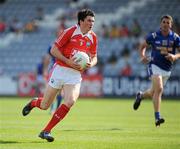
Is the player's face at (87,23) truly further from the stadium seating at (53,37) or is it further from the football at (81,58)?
the stadium seating at (53,37)

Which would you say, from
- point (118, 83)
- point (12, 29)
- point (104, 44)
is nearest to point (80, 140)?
point (118, 83)

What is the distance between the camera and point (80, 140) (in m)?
12.0

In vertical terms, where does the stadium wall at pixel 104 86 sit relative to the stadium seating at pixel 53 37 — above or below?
below

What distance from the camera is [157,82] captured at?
52.2ft

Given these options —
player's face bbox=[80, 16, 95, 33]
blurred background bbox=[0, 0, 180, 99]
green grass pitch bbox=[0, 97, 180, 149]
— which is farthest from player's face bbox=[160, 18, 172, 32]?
blurred background bbox=[0, 0, 180, 99]

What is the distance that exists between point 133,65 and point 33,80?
6155mm

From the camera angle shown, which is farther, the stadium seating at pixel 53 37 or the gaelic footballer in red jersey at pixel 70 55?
the stadium seating at pixel 53 37

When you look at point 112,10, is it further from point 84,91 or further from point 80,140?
point 80,140

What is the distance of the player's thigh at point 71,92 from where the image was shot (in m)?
11.7

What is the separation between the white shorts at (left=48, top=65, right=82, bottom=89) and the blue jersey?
14.9 ft

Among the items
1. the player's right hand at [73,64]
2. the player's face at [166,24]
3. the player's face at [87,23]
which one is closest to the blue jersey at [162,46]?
the player's face at [166,24]

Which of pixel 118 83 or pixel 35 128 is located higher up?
pixel 35 128

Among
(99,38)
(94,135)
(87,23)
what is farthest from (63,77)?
(99,38)

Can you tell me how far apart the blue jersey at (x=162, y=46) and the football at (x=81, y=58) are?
439cm
